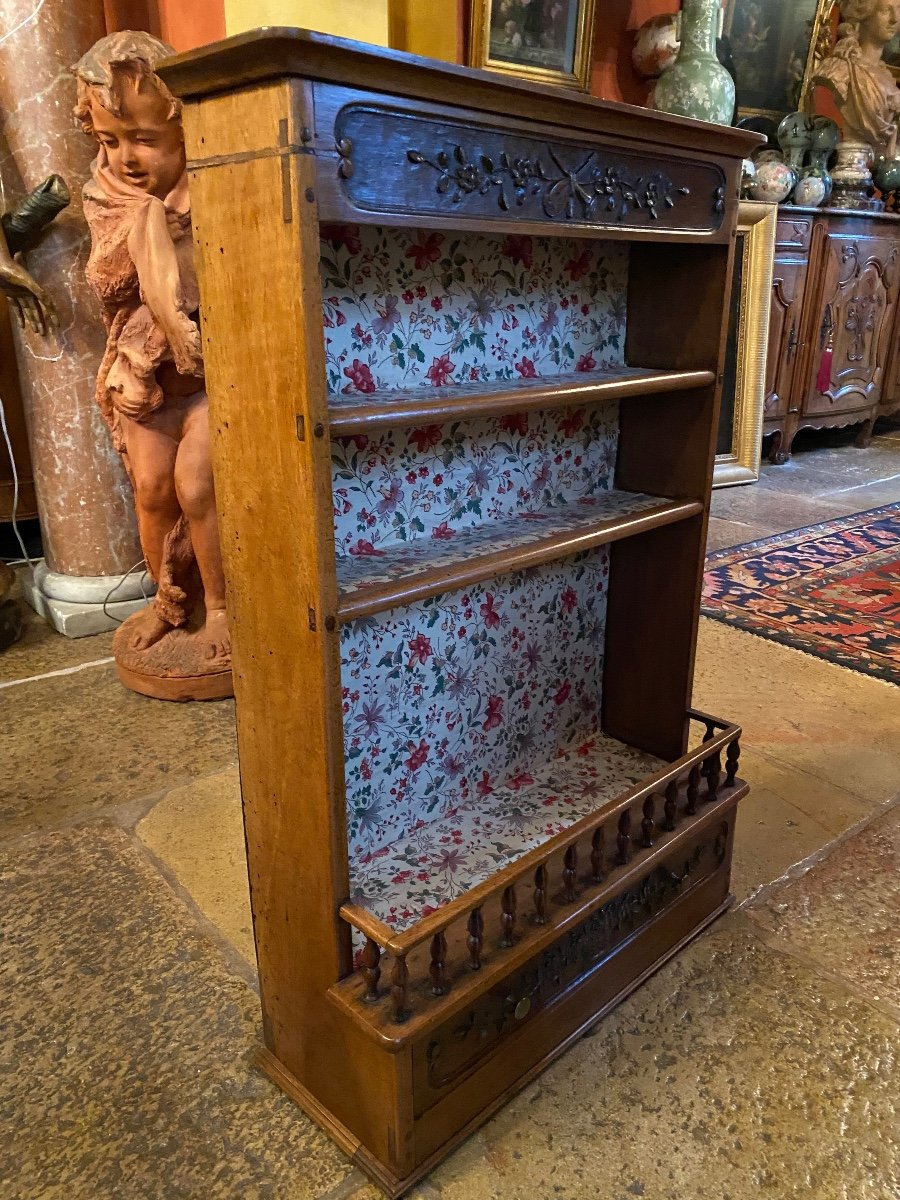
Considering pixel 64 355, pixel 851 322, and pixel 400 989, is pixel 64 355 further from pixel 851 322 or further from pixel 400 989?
pixel 851 322

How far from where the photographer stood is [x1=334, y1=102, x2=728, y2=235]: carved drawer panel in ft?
3.34

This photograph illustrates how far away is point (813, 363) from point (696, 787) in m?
4.04

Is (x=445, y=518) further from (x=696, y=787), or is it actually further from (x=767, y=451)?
(x=767, y=451)

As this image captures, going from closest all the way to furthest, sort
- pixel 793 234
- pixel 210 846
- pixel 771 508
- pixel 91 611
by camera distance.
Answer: pixel 210 846 < pixel 91 611 < pixel 771 508 < pixel 793 234

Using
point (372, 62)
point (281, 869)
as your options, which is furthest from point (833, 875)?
point (372, 62)

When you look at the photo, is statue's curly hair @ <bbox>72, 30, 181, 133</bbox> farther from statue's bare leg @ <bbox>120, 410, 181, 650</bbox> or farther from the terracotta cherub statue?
statue's bare leg @ <bbox>120, 410, 181, 650</bbox>

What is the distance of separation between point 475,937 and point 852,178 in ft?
16.9

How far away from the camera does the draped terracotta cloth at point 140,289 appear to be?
Answer: 2.29 metres

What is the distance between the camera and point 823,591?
350 centimetres

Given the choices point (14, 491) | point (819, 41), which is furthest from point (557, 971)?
point (819, 41)

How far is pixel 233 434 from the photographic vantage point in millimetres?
1145

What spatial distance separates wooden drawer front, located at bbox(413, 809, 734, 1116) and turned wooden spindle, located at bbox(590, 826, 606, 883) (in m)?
0.06

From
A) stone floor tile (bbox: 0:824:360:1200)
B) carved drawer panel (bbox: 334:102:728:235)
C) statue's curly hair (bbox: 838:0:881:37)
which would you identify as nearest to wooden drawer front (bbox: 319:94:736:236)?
carved drawer panel (bbox: 334:102:728:235)

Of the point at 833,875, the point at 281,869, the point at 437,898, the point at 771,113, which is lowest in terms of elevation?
the point at 833,875
